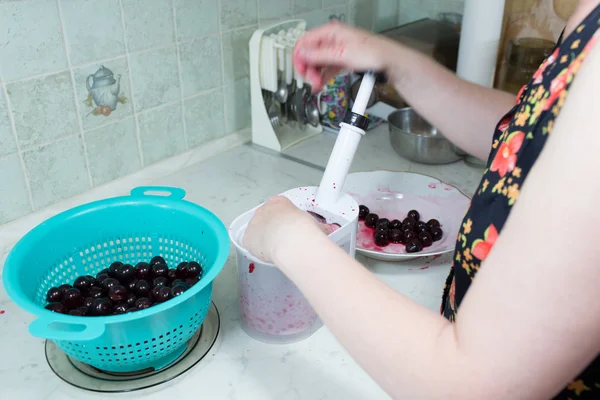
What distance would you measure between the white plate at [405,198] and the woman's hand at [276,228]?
38 cm

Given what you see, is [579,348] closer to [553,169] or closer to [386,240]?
[553,169]

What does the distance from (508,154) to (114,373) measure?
540 mm

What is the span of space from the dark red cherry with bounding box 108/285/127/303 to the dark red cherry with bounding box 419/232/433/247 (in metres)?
0.48

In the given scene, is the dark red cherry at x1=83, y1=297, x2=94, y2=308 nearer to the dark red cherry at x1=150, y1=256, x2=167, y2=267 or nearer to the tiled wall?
the dark red cherry at x1=150, y1=256, x2=167, y2=267

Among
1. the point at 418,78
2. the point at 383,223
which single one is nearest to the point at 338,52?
the point at 418,78

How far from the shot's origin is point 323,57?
2.62 ft

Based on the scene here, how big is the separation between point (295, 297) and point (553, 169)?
444 millimetres

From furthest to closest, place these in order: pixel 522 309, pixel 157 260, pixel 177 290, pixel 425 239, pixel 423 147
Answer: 1. pixel 423 147
2. pixel 425 239
3. pixel 157 260
4. pixel 177 290
5. pixel 522 309

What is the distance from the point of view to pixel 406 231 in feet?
3.12

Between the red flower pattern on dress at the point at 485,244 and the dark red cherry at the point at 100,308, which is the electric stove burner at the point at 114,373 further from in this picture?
the red flower pattern on dress at the point at 485,244

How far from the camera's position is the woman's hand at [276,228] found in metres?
0.52

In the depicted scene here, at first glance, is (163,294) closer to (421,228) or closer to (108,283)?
(108,283)

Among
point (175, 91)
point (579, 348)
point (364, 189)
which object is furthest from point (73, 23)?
point (579, 348)

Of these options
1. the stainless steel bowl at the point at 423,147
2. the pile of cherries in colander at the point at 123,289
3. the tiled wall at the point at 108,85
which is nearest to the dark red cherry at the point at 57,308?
the pile of cherries in colander at the point at 123,289
